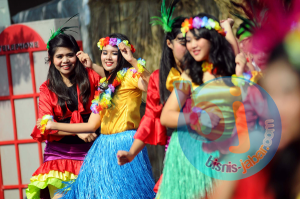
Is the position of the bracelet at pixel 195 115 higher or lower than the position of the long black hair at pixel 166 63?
lower

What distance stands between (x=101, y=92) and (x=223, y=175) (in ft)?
4.69

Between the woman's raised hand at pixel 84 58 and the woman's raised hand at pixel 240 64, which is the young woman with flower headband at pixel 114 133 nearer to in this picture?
the woman's raised hand at pixel 84 58

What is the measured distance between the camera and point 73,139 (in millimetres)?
2893

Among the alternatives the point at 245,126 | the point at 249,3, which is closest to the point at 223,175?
the point at 245,126

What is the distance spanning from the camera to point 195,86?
1685mm

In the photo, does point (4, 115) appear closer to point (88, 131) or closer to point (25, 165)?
point (25, 165)

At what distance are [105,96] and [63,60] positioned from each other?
1.71 ft

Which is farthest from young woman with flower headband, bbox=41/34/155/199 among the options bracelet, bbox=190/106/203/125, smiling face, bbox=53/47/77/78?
bracelet, bbox=190/106/203/125

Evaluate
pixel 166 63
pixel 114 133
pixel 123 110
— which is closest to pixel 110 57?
pixel 123 110

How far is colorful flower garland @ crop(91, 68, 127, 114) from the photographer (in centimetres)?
260

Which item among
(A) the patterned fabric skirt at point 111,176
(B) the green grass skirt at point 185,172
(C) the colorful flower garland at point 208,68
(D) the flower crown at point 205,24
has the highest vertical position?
(D) the flower crown at point 205,24

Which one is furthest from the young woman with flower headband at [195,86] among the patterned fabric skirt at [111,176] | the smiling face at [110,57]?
the smiling face at [110,57]

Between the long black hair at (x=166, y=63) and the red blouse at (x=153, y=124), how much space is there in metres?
0.08

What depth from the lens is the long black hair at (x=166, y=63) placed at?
1.89 metres
